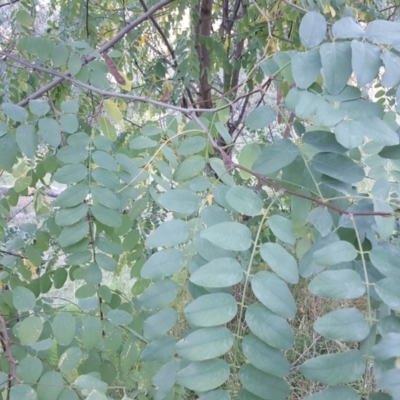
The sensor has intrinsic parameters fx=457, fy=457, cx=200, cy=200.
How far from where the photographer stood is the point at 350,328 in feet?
1.13

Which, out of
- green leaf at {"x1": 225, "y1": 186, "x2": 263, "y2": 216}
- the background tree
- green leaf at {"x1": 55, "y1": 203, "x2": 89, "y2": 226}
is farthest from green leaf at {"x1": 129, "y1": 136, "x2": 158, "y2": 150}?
green leaf at {"x1": 225, "y1": 186, "x2": 263, "y2": 216}

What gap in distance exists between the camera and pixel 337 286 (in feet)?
1.20

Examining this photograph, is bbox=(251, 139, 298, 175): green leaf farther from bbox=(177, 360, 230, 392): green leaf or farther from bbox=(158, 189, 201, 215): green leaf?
bbox=(177, 360, 230, 392): green leaf

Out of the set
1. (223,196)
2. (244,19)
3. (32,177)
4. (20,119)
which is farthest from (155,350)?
(244,19)

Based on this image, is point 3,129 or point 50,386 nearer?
point 50,386

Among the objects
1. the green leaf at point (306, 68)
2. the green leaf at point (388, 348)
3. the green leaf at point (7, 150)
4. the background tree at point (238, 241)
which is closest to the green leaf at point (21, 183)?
the background tree at point (238, 241)

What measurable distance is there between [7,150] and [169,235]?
11.6 inches

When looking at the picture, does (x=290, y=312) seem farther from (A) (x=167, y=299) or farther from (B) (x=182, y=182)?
(B) (x=182, y=182)

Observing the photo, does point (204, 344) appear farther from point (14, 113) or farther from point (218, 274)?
point (14, 113)

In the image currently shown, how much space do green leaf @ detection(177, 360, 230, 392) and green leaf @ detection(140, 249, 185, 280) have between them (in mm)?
93

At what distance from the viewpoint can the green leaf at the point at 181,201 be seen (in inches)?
18.4

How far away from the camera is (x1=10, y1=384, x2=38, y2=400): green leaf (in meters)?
0.44

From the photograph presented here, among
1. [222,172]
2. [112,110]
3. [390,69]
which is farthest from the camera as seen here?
[112,110]

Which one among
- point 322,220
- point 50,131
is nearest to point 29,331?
point 50,131
